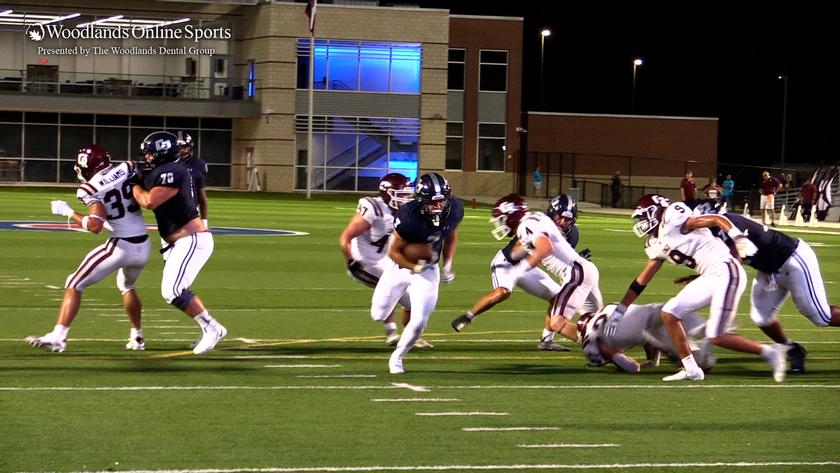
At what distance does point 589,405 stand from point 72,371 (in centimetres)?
376

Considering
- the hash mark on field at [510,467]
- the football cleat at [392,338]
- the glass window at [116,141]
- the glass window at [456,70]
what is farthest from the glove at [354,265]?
the glass window at [456,70]

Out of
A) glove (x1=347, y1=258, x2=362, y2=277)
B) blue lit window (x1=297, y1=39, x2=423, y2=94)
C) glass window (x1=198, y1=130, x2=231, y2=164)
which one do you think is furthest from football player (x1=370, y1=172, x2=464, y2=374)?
glass window (x1=198, y1=130, x2=231, y2=164)

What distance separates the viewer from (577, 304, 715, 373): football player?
11.0 m

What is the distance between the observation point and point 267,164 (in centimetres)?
5566

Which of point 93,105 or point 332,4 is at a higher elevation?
point 332,4

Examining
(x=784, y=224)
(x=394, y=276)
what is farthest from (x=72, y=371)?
(x=784, y=224)

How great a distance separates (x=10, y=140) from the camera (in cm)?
5541

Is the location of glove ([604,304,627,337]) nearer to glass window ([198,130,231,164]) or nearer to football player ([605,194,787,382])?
football player ([605,194,787,382])

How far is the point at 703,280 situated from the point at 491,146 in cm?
4989

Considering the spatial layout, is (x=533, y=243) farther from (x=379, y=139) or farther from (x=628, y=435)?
(x=379, y=139)

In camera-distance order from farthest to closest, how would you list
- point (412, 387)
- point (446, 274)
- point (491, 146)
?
point (491, 146) → point (446, 274) → point (412, 387)

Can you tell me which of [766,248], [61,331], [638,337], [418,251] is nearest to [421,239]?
[418,251]

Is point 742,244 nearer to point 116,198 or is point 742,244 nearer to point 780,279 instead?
point 780,279

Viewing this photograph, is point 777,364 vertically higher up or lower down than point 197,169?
lower down
